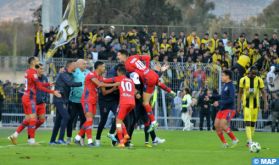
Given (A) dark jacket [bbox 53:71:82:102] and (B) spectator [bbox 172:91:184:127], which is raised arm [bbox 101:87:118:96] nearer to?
(A) dark jacket [bbox 53:71:82:102]

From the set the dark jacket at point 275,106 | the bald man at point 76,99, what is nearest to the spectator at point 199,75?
the dark jacket at point 275,106

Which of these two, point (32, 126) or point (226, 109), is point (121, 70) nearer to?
point (32, 126)

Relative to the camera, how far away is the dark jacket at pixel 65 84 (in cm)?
2295

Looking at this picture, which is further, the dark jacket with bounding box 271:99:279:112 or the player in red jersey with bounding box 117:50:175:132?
the dark jacket with bounding box 271:99:279:112

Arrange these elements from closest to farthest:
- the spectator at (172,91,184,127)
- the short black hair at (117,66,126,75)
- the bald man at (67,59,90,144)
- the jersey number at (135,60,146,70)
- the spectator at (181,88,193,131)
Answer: the short black hair at (117,66,126,75)
the jersey number at (135,60,146,70)
the bald man at (67,59,90,144)
the spectator at (181,88,193,131)
the spectator at (172,91,184,127)

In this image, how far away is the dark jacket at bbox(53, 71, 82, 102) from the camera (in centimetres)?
2295

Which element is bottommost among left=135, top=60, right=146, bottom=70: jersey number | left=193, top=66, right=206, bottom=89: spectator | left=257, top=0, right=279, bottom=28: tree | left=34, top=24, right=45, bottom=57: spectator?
left=193, top=66, right=206, bottom=89: spectator

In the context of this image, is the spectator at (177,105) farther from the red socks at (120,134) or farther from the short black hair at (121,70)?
the red socks at (120,134)

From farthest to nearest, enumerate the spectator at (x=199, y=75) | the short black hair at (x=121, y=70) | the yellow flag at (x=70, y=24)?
the spectator at (x=199, y=75) < the yellow flag at (x=70, y=24) < the short black hair at (x=121, y=70)

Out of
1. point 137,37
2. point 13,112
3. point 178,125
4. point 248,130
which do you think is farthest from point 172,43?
point 248,130

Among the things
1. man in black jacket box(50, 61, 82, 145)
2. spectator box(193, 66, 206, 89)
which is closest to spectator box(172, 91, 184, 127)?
spectator box(193, 66, 206, 89)

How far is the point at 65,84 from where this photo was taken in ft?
76.2

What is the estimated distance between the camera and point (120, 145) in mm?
21594

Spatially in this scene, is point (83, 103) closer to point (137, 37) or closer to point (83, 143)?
point (83, 143)
